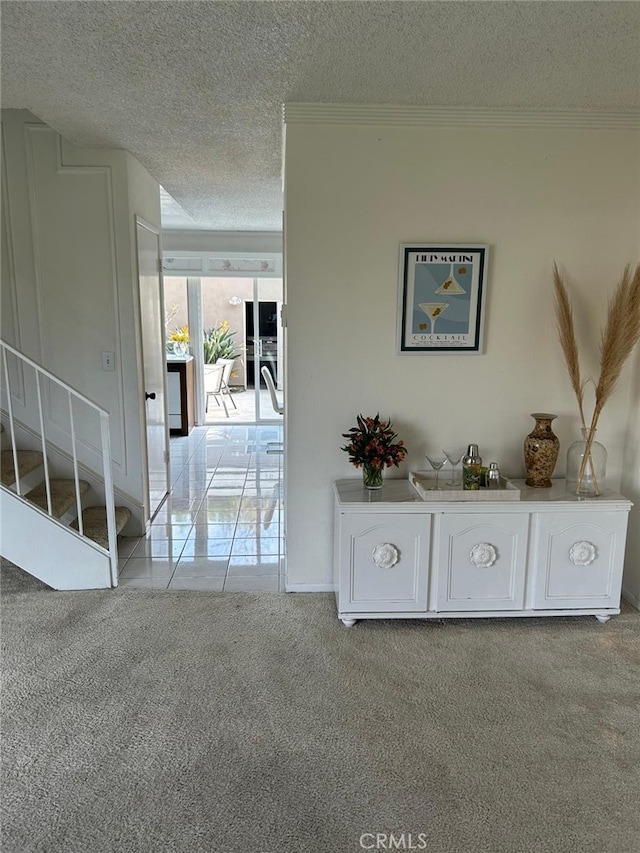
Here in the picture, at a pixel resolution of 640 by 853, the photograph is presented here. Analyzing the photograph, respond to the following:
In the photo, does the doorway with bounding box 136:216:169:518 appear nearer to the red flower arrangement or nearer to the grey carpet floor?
the grey carpet floor

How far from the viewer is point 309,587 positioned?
3.10 meters

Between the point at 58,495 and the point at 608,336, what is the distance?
3.16 m

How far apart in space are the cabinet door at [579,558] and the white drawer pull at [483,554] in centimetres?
21

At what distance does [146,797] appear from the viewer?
1773 mm

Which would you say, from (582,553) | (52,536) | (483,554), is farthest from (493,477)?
(52,536)

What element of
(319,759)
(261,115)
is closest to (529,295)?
(261,115)

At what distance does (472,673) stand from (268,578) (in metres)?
1.27

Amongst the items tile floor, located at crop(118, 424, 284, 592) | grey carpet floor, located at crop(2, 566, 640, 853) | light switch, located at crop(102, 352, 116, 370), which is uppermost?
light switch, located at crop(102, 352, 116, 370)

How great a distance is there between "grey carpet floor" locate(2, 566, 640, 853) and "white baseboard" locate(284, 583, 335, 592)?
15cm

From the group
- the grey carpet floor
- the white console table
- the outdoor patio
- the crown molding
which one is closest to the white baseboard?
the grey carpet floor

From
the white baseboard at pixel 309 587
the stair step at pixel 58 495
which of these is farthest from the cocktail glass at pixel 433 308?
the stair step at pixel 58 495

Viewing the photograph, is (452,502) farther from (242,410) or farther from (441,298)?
(242,410)

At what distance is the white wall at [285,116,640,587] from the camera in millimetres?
2777

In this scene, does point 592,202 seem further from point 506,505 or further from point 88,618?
point 88,618
